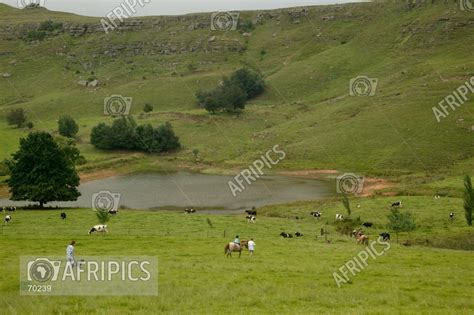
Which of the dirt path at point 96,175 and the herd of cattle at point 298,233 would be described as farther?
the dirt path at point 96,175

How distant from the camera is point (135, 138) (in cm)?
10969

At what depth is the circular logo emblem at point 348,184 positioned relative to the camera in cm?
7238

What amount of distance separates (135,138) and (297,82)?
183ft

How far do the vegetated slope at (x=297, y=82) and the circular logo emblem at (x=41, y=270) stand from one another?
2515 inches

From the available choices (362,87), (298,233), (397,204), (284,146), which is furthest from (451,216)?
(362,87)

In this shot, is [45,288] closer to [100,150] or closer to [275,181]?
[275,181]

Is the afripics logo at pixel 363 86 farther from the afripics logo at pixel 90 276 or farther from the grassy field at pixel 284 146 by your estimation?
the afripics logo at pixel 90 276

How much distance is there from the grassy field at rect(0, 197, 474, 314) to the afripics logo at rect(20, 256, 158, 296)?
0.66 meters

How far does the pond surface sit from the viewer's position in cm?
6819

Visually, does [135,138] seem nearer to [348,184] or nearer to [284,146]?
[284,146]

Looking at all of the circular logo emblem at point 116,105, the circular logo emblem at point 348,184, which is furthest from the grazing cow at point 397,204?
the circular logo emblem at point 116,105

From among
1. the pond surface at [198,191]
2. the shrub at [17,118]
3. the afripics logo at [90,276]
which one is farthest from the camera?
the shrub at [17,118]

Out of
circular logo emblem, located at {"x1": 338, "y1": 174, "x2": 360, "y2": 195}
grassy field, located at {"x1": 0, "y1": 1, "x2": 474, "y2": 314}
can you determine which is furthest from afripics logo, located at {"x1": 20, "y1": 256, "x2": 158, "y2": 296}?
circular logo emblem, located at {"x1": 338, "y1": 174, "x2": 360, "y2": 195}

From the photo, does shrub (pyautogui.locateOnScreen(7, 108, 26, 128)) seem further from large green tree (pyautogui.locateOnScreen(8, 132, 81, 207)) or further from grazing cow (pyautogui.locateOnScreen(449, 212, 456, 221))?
grazing cow (pyautogui.locateOnScreen(449, 212, 456, 221))
